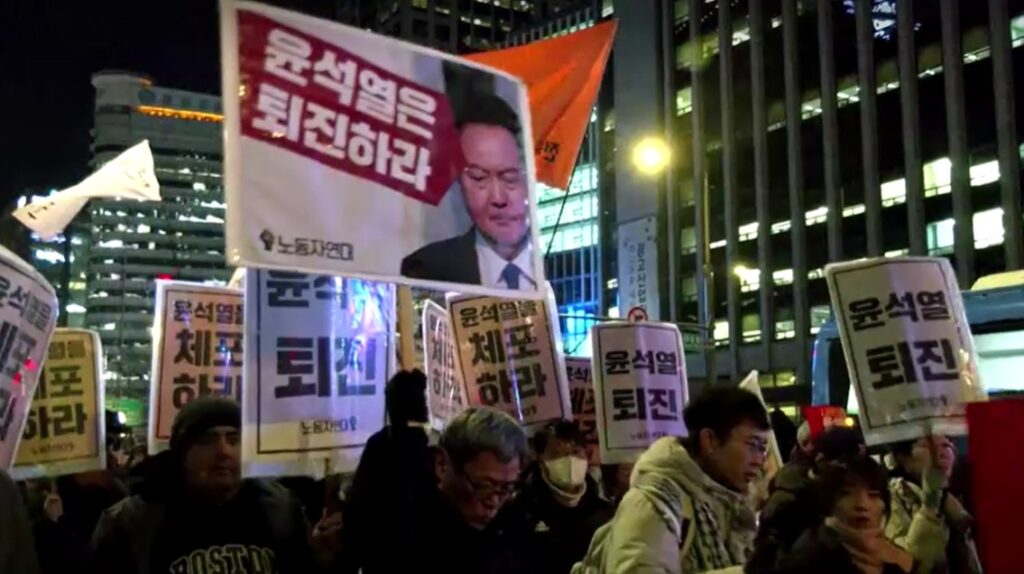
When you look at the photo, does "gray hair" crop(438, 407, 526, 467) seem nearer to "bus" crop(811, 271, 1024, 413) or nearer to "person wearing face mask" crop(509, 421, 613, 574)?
"person wearing face mask" crop(509, 421, 613, 574)

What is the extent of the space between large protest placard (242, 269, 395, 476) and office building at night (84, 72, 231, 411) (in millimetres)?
65383

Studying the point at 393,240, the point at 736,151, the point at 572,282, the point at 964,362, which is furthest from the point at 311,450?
the point at 572,282

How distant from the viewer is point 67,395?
6.12 metres

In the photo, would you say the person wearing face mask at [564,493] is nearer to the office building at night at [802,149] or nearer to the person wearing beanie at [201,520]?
the person wearing beanie at [201,520]

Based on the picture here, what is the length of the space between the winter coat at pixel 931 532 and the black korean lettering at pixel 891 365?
1.37 feet

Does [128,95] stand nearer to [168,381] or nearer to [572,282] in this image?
[572,282]

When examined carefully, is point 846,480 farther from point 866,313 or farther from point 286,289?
point 286,289

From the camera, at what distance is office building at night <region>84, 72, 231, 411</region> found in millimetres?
72375

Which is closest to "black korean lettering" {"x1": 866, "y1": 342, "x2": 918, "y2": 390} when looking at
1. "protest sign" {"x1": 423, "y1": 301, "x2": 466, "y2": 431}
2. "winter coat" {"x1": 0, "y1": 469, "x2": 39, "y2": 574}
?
"protest sign" {"x1": 423, "y1": 301, "x2": 466, "y2": 431}

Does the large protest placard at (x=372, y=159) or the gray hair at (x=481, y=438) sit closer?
the gray hair at (x=481, y=438)

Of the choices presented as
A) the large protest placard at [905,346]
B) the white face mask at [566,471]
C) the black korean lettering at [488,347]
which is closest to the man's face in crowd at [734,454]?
the large protest placard at [905,346]

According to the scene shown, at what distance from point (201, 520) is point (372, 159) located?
5.59 feet

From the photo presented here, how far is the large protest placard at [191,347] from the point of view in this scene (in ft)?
21.1

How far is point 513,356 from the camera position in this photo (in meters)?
7.43
